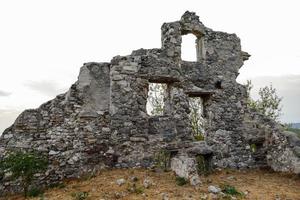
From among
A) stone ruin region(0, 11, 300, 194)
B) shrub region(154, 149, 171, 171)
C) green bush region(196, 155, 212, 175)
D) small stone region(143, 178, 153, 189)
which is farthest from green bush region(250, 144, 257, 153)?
small stone region(143, 178, 153, 189)

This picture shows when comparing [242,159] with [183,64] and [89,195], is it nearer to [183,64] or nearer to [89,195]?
[183,64]

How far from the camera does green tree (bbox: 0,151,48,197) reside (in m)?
8.73

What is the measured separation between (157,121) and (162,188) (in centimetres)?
309

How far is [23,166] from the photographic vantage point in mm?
8789

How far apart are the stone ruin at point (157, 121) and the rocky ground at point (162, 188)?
0.49m

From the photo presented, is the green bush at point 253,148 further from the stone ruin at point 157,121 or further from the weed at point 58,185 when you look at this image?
the weed at point 58,185

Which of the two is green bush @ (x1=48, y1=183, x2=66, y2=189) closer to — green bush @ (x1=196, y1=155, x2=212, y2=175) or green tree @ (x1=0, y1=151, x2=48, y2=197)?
green tree @ (x1=0, y1=151, x2=48, y2=197)

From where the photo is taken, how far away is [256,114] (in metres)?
12.8

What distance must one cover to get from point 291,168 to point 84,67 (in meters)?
7.44

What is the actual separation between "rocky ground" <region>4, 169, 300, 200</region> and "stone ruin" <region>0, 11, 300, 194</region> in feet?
1.60

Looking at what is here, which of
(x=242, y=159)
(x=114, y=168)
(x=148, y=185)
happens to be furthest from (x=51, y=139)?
(x=242, y=159)

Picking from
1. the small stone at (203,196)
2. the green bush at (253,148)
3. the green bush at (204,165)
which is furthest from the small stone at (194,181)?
the green bush at (253,148)

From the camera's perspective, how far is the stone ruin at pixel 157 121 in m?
9.66

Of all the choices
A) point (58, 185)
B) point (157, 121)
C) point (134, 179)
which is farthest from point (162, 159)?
point (58, 185)
